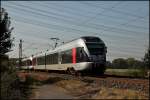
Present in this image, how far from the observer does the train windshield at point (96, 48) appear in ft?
89.4

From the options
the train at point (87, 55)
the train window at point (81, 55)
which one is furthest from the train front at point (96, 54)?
the train window at point (81, 55)

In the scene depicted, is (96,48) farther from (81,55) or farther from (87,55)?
(81,55)

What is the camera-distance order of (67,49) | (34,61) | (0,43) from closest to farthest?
(67,49), (0,43), (34,61)

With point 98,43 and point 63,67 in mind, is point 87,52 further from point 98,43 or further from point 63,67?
point 63,67

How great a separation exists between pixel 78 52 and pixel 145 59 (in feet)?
174

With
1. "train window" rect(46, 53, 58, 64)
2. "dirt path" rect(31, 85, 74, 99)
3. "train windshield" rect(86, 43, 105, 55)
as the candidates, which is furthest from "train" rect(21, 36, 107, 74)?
"dirt path" rect(31, 85, 74, 99)

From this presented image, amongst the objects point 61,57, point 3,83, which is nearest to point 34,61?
point 61,57

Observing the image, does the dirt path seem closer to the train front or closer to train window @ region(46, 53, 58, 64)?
the train front

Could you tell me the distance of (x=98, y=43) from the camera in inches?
1110

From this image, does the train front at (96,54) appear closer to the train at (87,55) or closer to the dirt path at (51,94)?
the train at (87,55)

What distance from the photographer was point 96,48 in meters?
27.6

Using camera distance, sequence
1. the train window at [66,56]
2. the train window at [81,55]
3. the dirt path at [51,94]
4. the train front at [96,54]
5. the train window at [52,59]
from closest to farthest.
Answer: the dirt path at [51,94], the train front at [96,54], the train window at [81,55], the train window at [66,56], the train window at [52,59]

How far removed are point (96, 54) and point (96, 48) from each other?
54cm

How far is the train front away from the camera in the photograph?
26922mm
